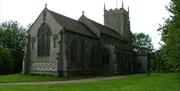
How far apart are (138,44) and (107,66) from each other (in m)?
46.7

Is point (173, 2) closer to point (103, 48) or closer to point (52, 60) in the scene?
point (52, 60)

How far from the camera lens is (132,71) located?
65.9 m

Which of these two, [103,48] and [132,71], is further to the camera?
[132,71]

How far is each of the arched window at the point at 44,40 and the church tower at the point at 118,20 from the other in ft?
90.1

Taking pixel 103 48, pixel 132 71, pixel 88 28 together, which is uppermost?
pixel 88 28

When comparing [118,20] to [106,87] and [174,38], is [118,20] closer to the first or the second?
[174,38]

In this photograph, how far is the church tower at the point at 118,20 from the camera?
6894cm

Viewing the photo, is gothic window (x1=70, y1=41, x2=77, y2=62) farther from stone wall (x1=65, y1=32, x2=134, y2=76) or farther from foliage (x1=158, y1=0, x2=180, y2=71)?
foliage (x1=158, y1=0, x2=180, y2=71)

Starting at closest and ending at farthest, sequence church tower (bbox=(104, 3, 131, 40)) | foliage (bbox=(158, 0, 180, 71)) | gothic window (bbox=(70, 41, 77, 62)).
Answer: foliage (bbox=(158, 0, 180, 71))
gothic window (bbox=(70, 41, 77, 62))
church tower (bbox=(104, 3, 131, 40))

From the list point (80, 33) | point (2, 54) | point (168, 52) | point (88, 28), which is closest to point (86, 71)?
point (80, 33)

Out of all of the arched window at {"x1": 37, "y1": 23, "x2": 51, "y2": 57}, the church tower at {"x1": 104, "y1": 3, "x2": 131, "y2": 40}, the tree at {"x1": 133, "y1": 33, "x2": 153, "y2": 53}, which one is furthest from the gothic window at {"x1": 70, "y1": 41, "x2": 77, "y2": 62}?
the tree at {"x1": 133, "y1": 33, "x2": 153, "y2": 53}

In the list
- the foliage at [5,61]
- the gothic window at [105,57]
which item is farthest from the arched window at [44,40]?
the foliage at [5,61]

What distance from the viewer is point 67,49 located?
141 ft

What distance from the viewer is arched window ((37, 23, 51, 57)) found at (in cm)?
4459
